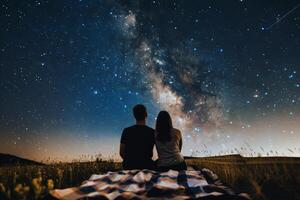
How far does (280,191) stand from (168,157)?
270cm

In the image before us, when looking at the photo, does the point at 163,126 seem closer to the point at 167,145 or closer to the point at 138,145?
the point at 167,145

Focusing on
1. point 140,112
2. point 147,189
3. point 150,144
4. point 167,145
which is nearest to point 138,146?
point 150,144

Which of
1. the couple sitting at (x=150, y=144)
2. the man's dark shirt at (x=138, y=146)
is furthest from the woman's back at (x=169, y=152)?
the man's dark shirt at (x=138, y=146)

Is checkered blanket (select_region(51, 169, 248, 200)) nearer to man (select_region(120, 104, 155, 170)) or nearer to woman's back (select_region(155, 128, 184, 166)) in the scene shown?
woman's back (select_region(155, 128, 184, 166))

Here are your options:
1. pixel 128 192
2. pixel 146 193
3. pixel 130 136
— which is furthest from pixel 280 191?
pixel 130 136

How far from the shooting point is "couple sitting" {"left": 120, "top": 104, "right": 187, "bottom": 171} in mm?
5734

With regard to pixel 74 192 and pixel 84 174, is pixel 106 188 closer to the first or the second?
pixel 74 192

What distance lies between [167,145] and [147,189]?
214 centimetres

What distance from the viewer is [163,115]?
19.4 ft

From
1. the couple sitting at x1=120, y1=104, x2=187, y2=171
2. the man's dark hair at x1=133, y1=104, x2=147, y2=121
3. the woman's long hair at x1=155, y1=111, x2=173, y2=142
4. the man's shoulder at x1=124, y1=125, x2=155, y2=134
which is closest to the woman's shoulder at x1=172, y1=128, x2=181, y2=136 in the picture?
the couple sitting at x1=120, y1=104, x2=187, y2=171

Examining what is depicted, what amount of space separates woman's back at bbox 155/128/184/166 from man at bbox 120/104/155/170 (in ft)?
0.84

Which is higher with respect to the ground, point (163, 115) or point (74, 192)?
point (163, 115)

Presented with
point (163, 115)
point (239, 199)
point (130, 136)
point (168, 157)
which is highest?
point (163, 115)

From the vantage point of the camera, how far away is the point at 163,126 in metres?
5.84
